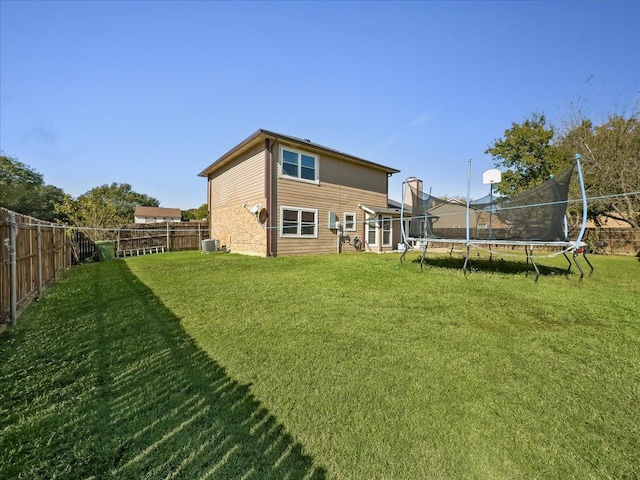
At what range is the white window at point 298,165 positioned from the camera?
11268mm

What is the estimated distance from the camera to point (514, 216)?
22.5ft

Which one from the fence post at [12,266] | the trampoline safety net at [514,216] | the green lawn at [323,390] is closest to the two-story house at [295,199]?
the trampoline safety net at [514,216]

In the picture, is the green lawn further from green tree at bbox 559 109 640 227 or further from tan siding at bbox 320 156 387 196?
green tree at bbox 559 109 640 227

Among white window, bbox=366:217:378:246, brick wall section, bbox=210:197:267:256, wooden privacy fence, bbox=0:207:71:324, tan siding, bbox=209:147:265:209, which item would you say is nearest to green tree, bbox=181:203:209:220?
tan siding, bbox=209:147:265:209

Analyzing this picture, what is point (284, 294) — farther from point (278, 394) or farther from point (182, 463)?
point (182, 463)

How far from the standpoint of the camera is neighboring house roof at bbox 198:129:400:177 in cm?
1053

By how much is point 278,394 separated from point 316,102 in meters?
12.7

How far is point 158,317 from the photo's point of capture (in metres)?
3.80

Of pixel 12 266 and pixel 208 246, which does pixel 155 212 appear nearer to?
pixel 208 246

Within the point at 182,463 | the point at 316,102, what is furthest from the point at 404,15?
the point at 182,463

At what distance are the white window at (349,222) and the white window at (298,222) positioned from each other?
1.92 metres

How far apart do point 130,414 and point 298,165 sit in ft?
35.8

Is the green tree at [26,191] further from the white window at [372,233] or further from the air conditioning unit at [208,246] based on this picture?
the white window at [372,233]

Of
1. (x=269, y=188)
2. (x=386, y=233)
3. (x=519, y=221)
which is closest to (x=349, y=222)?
(x=386, y=233)
